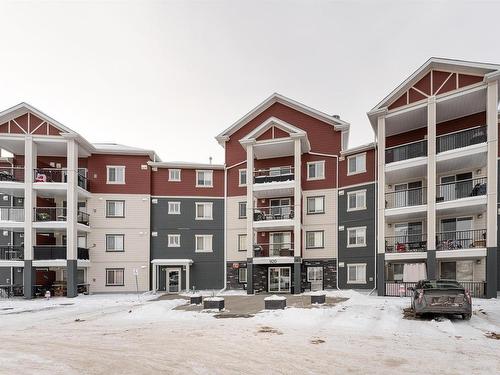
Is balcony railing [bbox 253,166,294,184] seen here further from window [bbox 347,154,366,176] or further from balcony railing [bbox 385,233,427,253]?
balcony railing [bbox 385,233,427,253]

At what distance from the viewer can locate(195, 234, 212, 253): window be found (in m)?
34.5

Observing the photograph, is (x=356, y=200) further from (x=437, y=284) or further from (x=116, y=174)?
(x=116, y=174)

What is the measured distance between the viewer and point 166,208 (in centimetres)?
3506

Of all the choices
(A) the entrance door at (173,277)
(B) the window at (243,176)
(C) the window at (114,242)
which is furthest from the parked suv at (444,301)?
(C) the window at (114,242)

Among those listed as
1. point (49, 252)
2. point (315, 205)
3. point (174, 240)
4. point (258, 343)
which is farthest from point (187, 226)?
point (258, 343)

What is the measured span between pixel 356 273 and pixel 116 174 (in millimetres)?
22271

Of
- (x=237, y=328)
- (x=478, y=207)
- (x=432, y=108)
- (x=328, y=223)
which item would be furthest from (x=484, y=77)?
(x=237, y=328)

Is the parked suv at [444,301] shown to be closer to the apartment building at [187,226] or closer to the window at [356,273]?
the window at [356,273]

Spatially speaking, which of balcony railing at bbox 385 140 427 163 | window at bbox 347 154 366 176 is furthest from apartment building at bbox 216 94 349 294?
balcony railing at bbox 385 140 427 163

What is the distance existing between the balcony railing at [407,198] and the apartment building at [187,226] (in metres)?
14.7

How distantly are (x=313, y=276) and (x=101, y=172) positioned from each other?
20576mm

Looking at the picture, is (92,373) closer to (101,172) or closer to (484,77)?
(484,77)

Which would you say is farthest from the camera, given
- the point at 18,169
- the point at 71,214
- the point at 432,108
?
the point at 18,169

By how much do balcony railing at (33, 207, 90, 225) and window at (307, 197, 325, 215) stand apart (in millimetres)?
19267
